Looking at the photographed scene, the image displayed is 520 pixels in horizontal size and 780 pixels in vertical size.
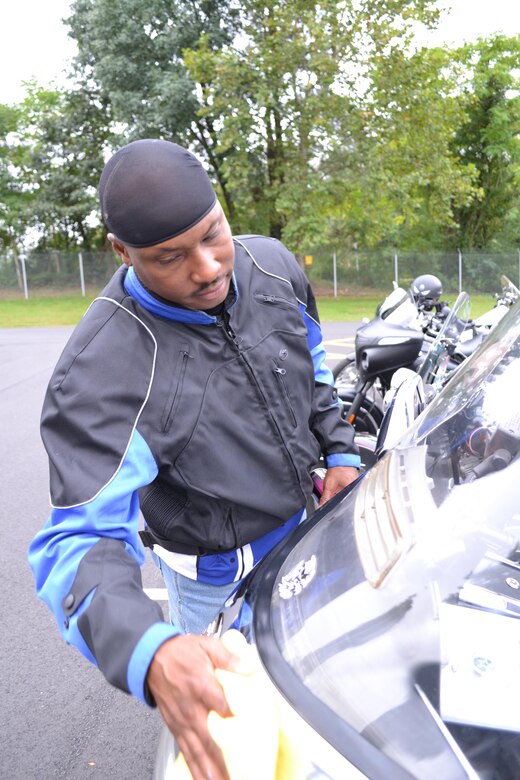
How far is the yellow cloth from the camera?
2.90 ft

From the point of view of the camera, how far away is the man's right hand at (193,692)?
937 millimetres

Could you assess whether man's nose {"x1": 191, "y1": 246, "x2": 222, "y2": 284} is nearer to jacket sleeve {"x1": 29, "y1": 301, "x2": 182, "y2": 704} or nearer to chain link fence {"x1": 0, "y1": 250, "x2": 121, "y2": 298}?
jacket sleeve {"x1": 29, "y1": 301, "x2": 182, "y2": 704}

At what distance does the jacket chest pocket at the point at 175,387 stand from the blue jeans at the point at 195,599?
52cm

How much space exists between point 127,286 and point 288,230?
66.0 ft

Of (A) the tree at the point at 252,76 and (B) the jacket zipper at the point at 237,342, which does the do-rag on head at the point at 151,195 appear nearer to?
(B) the jacket zipper at the point at 237,342

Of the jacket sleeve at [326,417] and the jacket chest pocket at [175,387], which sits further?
the jacket sleeve at [326,417]

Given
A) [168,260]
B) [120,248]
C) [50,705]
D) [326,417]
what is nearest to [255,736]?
[168,260]

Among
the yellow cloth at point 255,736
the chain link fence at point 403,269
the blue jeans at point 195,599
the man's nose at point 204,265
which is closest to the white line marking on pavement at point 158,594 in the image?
the blue jeans at point 195,599

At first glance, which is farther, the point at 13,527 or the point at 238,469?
the point at 13,527

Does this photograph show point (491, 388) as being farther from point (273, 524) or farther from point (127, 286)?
point (127, 286)

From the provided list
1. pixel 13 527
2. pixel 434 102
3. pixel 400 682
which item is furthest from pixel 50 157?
pixel 400 682

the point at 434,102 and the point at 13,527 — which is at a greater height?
the point at 434,102

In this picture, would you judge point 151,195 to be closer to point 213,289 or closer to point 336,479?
point 213,289

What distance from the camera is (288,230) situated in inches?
835
